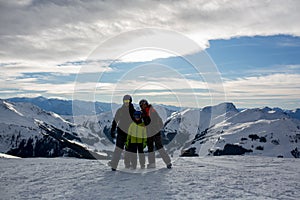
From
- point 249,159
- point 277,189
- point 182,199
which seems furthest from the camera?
point 249,159

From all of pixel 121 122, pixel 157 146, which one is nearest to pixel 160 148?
pixel 157 146

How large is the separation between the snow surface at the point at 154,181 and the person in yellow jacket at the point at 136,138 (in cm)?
117

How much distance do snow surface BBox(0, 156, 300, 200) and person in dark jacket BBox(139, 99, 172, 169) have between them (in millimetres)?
888

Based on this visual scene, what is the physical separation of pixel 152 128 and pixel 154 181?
346cm

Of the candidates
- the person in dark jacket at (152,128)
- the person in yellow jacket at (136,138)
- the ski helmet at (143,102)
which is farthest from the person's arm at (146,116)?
the ski helmet at (143,102)

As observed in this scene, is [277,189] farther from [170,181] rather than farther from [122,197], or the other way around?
[122,197]

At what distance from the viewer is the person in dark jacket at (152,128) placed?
14305 millimetres

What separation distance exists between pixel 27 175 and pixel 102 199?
18.2 feet

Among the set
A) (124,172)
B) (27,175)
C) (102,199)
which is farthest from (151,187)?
(27,175)

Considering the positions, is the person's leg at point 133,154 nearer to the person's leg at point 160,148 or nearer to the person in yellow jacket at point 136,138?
the person in yellow jacket at point 136,138

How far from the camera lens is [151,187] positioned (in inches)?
420

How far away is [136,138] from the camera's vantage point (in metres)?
14.4

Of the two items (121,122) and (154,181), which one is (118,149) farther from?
(154,181)

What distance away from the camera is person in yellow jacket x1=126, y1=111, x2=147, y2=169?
14289 millimetres
